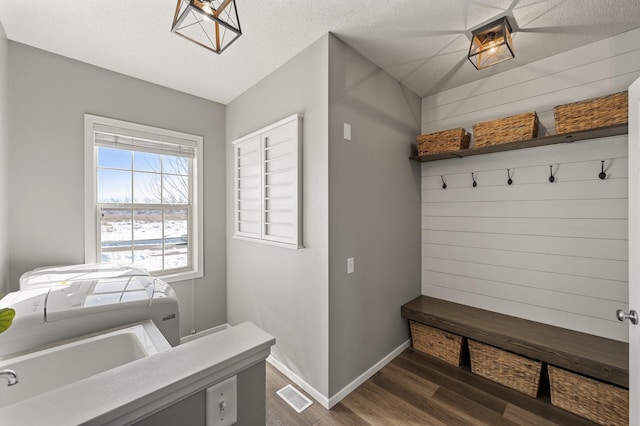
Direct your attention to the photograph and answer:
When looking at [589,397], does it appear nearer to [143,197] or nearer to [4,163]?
[143,197]

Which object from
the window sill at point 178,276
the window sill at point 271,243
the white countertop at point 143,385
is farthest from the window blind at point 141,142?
the white countertop at point 143,385

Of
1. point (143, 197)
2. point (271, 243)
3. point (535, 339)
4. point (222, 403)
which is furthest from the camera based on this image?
point (143, 197)

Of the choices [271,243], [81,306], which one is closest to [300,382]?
[271,243]

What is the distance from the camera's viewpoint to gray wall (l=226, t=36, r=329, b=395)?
6.57 ft

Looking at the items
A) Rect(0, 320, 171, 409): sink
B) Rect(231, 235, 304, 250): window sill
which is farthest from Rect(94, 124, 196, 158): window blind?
Rect(0, 320, 171, 409): sink

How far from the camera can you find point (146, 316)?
4.79ft

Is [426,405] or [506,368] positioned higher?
[506,368]

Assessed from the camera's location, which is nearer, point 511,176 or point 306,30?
point 306,30

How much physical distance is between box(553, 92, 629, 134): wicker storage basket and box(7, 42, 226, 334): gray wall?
336 cm

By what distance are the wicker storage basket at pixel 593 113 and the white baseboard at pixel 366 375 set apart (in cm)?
221

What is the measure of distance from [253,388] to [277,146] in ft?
6.23

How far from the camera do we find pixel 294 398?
2064 millimetres

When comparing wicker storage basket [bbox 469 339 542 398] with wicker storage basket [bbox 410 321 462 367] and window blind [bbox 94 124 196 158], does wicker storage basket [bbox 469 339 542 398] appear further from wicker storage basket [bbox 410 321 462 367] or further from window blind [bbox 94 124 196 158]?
window blind [bbox 94 124 196 158]

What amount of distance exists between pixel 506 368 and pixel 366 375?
107 centimetres
